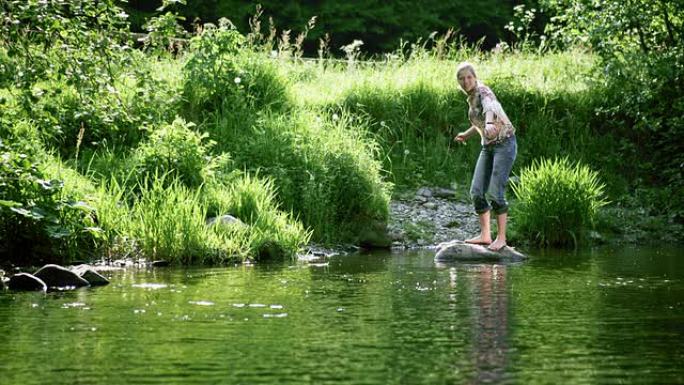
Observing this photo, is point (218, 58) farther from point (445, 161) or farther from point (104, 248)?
point (104, 248)

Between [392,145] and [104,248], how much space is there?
697 centimetres

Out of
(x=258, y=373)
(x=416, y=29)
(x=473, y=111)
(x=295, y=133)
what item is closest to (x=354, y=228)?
(x=295, y=133)

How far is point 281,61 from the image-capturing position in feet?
62.9

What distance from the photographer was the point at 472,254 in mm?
12992

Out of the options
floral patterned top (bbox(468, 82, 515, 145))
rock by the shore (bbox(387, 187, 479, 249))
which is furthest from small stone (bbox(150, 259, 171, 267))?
rock by the shore (bbox(387, 187, 479, 249))

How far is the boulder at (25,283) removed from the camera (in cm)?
1025

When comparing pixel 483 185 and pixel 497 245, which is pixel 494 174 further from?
pixel 497 245

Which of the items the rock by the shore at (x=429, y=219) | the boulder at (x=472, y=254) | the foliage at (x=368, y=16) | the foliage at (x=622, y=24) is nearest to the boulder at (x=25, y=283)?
the boulder at (x=472, y=254)

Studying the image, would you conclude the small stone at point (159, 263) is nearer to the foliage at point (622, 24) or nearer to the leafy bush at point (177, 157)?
the leafy bush at point (177, 157)

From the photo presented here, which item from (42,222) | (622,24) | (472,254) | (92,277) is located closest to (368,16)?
(622,24)

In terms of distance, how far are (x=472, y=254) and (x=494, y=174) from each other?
35.0 inches

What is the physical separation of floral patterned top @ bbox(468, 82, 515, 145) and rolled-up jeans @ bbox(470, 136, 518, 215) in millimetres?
114

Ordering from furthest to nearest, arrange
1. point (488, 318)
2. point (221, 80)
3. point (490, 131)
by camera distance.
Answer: point (221, 80)
point (490, 131)
point (488, 318)

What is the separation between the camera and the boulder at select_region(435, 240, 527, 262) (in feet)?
42.4
